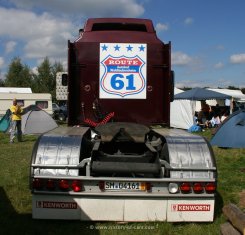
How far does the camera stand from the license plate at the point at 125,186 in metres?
4.96

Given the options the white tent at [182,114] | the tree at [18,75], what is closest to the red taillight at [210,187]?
the white tent at [182,114]

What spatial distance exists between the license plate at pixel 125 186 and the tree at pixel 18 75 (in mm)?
58052

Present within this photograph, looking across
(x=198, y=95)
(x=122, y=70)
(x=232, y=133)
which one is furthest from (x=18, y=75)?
(x=122, y=70)

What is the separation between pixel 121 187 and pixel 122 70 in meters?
3.14

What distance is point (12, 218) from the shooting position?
5.69 m

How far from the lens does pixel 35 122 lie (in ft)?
64.6

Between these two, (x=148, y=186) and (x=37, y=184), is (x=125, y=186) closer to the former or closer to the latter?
(x=148, y=186)

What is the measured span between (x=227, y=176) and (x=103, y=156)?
4574 mm

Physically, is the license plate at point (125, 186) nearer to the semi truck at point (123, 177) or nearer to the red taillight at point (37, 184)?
the semi truck at point (123, 177)

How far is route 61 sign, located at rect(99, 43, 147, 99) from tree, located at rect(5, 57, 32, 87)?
5531 centimetres

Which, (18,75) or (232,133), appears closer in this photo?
(232,133)

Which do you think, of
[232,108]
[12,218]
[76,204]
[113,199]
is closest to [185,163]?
[113,199]

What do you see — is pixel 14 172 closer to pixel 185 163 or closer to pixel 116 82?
pixel 116 82

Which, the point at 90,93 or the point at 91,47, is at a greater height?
the point at 91,47
